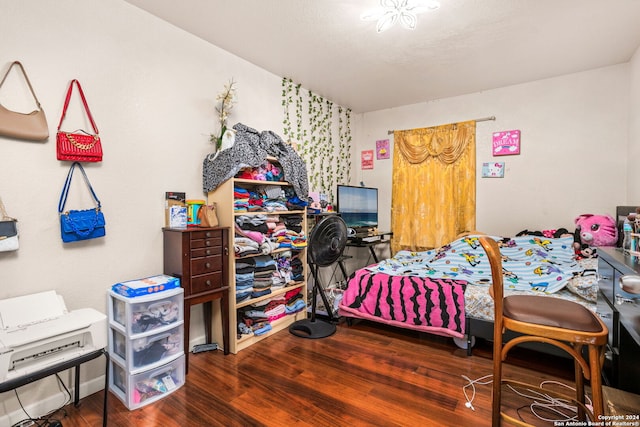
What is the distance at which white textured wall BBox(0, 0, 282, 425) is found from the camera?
5.55 feet

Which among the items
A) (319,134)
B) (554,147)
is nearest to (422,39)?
(319,134)

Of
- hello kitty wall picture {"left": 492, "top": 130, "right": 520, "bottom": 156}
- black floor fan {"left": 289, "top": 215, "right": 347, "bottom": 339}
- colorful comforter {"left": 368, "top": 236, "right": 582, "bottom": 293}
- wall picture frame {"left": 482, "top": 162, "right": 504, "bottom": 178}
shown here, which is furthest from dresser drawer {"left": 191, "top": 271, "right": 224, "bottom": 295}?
hello kitty wall picture {"left": 492, "top": 130, "right": 520, "bottom": 156}

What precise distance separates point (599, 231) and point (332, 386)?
274 centimetres

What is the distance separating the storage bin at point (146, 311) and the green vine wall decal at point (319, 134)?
1.99 metres

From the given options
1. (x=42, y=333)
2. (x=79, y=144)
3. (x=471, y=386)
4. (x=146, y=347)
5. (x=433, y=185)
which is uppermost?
(x=79, y=144)

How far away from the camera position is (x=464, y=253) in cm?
318

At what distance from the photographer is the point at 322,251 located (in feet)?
9.10

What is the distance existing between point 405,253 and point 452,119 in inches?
72.0

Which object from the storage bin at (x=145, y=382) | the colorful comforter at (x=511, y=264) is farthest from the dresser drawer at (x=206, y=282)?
the colorful comforter at (x=511, y=264)

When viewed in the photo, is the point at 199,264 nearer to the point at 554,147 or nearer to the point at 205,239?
the point at 205,239

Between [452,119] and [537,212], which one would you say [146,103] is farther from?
[537,212]

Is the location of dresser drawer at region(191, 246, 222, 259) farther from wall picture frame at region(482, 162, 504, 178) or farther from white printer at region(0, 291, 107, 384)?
A: wall picture frame at region(482, 162, 504, 178)

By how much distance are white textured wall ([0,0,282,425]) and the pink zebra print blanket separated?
1.40 m

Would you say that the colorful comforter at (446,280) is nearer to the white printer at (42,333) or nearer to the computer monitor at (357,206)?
the computer monitor at (357,206)
